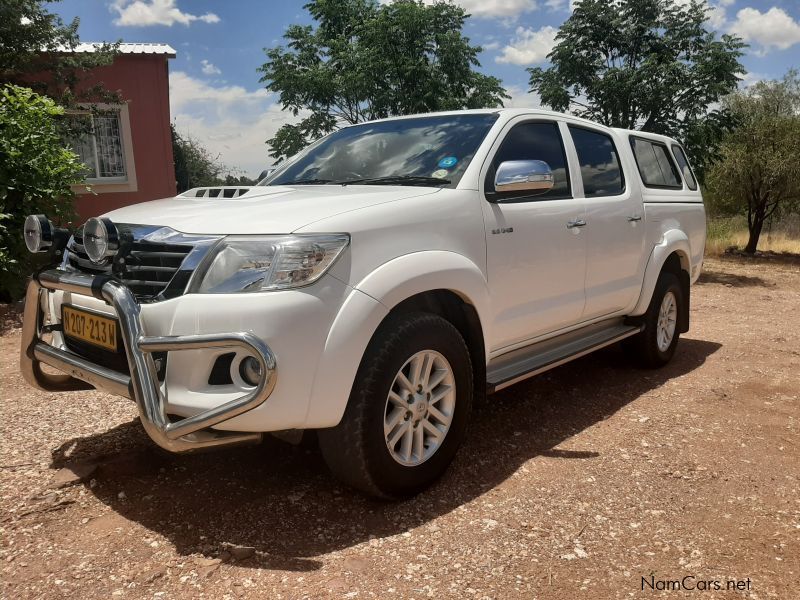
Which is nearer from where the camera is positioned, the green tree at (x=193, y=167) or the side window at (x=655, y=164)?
the side window at (x=655, y=164)

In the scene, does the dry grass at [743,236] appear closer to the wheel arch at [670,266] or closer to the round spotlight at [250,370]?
the wheel arch at [670,266]

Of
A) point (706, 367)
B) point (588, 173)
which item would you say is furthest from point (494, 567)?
point (706, 367)

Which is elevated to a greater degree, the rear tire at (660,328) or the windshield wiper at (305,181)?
the windshield wiper at (305,181)

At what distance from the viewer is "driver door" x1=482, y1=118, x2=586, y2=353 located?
326 cm

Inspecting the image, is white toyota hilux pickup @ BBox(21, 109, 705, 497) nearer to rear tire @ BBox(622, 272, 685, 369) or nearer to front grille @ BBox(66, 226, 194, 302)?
front grille @ BBox(66, 226, 194, 302)

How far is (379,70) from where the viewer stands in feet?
33.5

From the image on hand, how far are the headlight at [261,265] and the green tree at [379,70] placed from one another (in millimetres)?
8213

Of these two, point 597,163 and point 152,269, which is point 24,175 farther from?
point 597,163

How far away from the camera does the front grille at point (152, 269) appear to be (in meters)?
2.40

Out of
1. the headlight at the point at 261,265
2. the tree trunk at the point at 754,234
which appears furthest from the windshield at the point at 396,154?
the tree trunk at the point at 754,234

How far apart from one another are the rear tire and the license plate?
3740 mm

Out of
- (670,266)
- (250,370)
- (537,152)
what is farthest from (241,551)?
(670,266)

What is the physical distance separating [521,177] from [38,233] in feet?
7.34

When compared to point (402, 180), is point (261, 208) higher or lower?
lower
